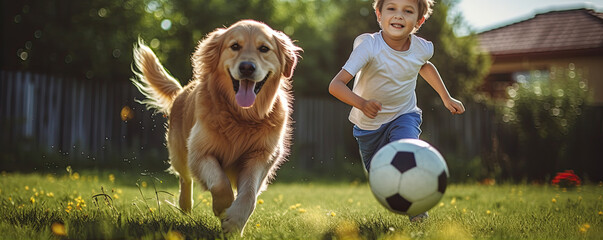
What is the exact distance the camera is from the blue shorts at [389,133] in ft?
12.9

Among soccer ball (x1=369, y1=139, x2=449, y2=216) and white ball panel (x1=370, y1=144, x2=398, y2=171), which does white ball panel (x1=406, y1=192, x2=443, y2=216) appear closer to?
soccer ball (x1=369, y1=139, x2=449, y2=216)

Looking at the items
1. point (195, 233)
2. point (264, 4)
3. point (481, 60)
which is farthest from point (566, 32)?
point (195, 233)

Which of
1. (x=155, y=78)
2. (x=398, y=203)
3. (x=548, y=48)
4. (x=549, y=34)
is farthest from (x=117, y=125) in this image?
(x=549, y=34)

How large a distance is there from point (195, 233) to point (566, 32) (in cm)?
1806

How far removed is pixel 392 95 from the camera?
13.3 feet

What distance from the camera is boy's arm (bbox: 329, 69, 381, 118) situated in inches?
130

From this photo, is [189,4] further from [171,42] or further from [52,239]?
[52,239]

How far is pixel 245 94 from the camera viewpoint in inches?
143

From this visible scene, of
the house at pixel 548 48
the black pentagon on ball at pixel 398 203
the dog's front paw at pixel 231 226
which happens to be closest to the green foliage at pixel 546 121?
the house at pixel 548 48

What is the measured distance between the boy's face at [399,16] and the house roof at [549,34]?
14408mm

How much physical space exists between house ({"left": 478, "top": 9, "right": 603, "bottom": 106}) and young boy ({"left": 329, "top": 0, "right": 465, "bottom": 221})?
12878mm

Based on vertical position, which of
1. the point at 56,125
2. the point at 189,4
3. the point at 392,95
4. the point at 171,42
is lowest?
the point at 56,125

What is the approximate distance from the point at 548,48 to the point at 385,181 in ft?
52.7

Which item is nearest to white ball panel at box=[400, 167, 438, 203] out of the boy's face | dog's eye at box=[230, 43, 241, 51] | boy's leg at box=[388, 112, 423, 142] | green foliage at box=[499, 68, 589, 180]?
boy's leg at box=[388, 112, 423, 142]
